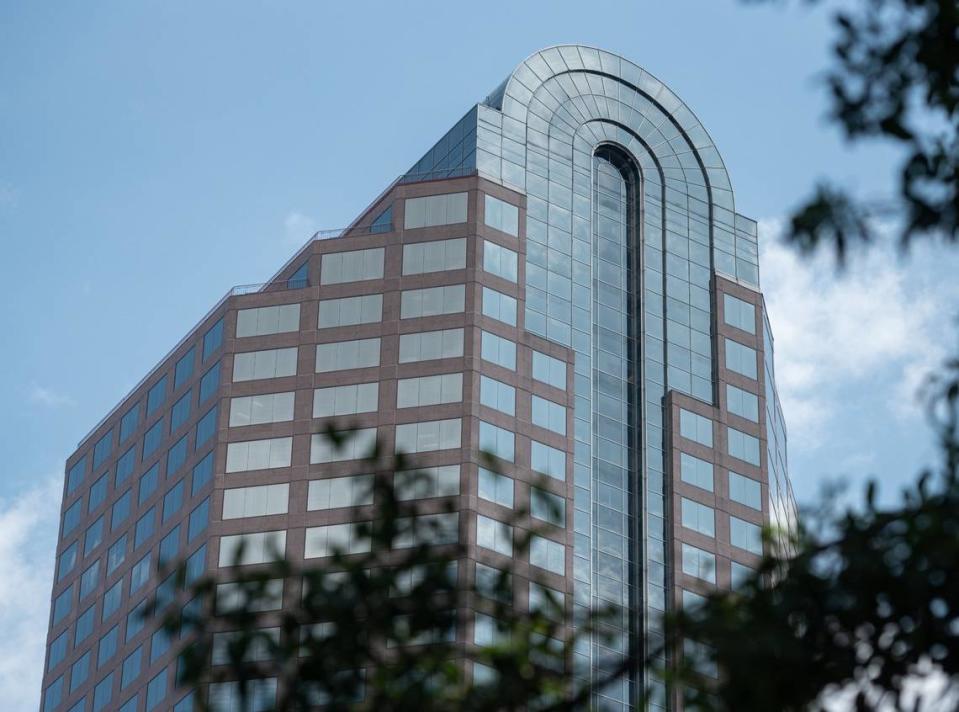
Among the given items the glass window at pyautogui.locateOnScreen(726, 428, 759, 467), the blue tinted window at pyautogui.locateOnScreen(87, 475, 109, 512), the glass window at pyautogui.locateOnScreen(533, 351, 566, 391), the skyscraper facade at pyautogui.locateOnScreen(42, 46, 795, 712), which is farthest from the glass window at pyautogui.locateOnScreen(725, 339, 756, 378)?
the blue tinted window at pyautogui.locateOnScreen(87, 475, 109, 512)

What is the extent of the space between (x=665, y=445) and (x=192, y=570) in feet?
82.8

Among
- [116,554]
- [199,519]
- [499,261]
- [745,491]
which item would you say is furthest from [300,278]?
[745,491]

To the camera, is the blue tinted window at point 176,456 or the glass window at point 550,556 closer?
the glass window at point 550,556

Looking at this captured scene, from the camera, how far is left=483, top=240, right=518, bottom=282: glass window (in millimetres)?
103250

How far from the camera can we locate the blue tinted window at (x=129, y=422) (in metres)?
115

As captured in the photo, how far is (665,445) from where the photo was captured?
338 feet

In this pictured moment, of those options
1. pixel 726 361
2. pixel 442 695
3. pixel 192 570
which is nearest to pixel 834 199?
pixel 442 695

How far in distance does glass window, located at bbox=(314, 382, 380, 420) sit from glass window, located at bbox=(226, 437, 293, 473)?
2.37 m

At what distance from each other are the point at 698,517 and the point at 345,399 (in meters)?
19.3

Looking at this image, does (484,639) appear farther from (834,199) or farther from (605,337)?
(834,199)

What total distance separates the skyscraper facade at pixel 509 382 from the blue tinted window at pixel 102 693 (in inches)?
6.4

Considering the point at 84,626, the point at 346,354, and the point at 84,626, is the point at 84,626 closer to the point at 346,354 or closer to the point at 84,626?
the point at 84,626

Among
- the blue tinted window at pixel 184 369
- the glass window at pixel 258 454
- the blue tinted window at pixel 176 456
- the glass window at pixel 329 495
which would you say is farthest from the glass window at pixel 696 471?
the blue tinted window at pixel 184 369

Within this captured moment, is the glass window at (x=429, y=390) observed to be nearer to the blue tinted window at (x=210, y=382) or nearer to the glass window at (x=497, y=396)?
the glass window at (x=497, y=396)
